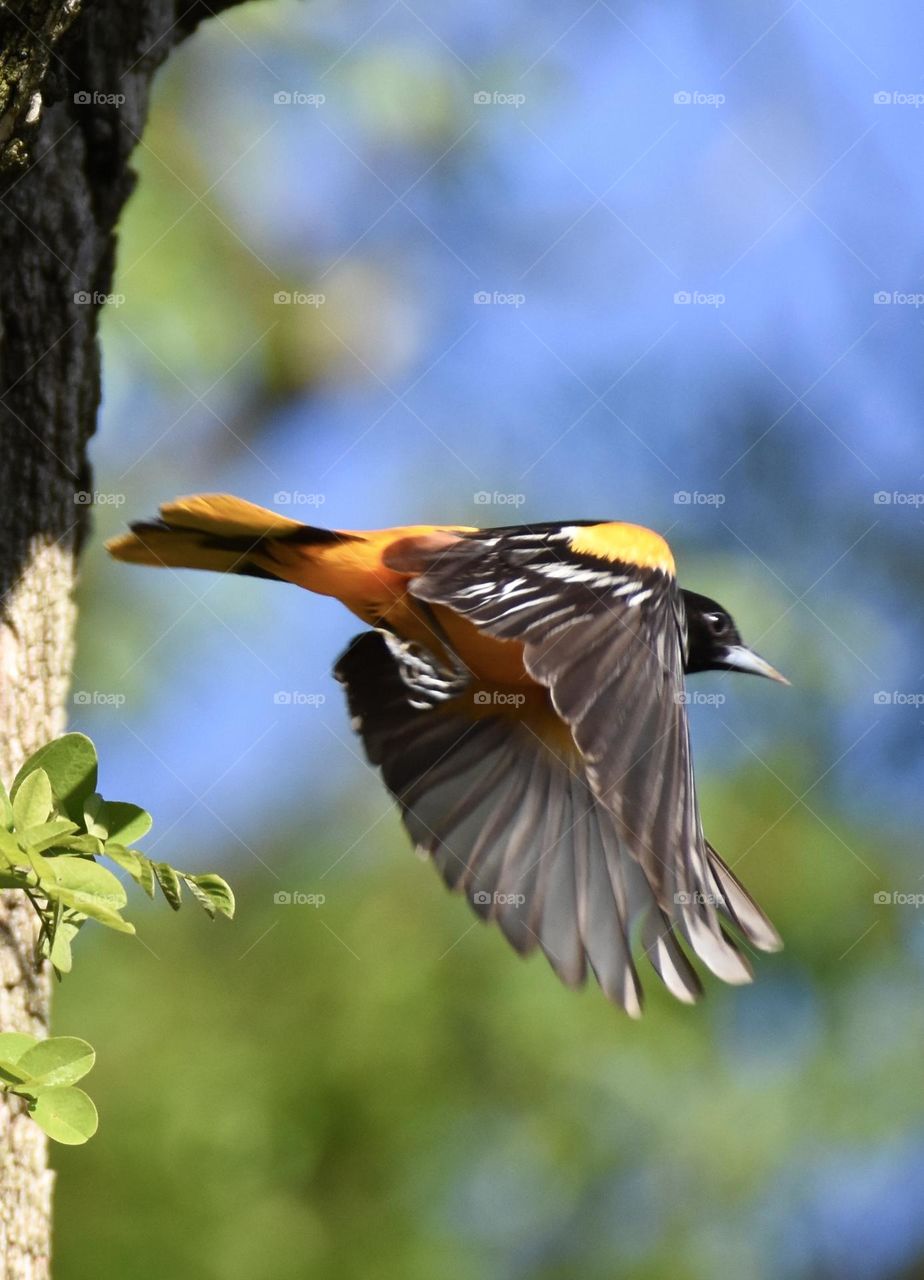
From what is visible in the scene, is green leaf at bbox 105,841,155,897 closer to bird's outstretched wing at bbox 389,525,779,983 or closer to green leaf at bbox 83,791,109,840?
green leaf at bbox 83,791,109,840

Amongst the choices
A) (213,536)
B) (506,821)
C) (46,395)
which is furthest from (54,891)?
(506,821)

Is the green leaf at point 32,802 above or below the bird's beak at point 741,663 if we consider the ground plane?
below

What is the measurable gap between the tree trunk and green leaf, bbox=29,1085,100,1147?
63 cm

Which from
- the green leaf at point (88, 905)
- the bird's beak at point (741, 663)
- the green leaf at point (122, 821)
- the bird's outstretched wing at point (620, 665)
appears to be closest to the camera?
the green leaf at point (88, 905)

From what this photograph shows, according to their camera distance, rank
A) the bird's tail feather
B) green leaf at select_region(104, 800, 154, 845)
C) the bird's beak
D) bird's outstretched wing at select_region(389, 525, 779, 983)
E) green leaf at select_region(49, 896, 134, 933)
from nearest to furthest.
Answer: green leaf at select_region(49, 896, 134, 933) < green leaf at select_region(104, 800, 154, 845) < bird's outstretched wing at select_region(389, 525, 779, 983) < the bird's tail feather < the bird's beak

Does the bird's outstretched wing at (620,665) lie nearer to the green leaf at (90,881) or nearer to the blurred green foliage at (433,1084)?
the green leaf at (90,881)

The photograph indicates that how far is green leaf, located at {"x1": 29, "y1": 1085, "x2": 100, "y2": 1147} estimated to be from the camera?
1173 millimetres

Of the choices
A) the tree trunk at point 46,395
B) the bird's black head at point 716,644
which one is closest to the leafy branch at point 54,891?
the tree trunk at point 46,395

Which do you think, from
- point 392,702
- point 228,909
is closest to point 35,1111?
point 228,909

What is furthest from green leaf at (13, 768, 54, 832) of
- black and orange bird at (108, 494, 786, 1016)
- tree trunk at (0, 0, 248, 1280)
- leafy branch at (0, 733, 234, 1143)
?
black and orange bird at (108, 494, 786, 1016)

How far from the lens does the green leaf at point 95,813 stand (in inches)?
50.3

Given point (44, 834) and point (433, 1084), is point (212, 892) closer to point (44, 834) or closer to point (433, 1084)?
point (44, 834)

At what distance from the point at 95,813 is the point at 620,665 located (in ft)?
2.86

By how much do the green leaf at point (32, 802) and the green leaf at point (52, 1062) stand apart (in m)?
0.19
